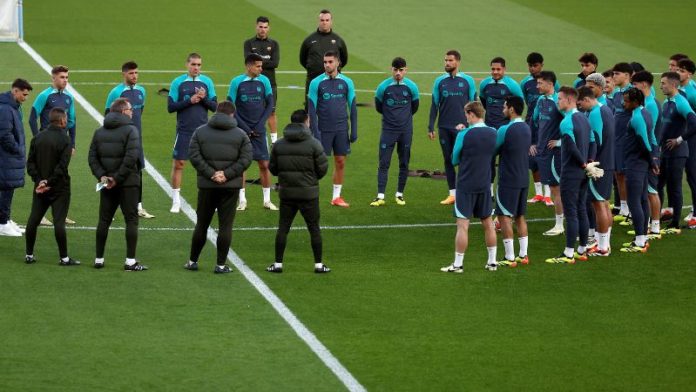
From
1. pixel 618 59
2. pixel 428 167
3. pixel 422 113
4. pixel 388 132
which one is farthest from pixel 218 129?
pixel 618 59

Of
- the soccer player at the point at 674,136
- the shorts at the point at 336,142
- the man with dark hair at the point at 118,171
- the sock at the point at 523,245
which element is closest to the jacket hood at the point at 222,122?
the man with dark hair at the point at 118,171

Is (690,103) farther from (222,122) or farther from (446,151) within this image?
(222,122)

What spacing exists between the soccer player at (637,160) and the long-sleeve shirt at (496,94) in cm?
286

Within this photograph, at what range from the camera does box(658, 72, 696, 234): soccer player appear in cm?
1970

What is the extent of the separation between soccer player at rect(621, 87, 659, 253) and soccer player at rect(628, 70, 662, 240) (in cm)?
15

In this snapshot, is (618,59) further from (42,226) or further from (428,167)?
(42,226)

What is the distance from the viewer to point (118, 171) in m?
16.9

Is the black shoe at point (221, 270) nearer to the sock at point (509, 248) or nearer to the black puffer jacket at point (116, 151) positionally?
the black puffer jacket at point (116, 151)

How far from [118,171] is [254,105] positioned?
4.52 metres

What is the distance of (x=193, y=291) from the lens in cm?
1634

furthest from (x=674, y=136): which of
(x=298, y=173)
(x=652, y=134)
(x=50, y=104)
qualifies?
(x=50, y=104)

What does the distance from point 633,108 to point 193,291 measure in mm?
6711

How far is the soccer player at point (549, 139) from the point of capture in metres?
19.6

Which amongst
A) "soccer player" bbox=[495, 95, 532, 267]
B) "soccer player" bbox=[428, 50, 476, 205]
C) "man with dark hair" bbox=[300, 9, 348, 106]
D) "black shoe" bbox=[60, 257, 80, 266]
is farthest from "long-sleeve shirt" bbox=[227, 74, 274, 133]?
"man with dark hair" bbox=[300, 9, 348, 106]
